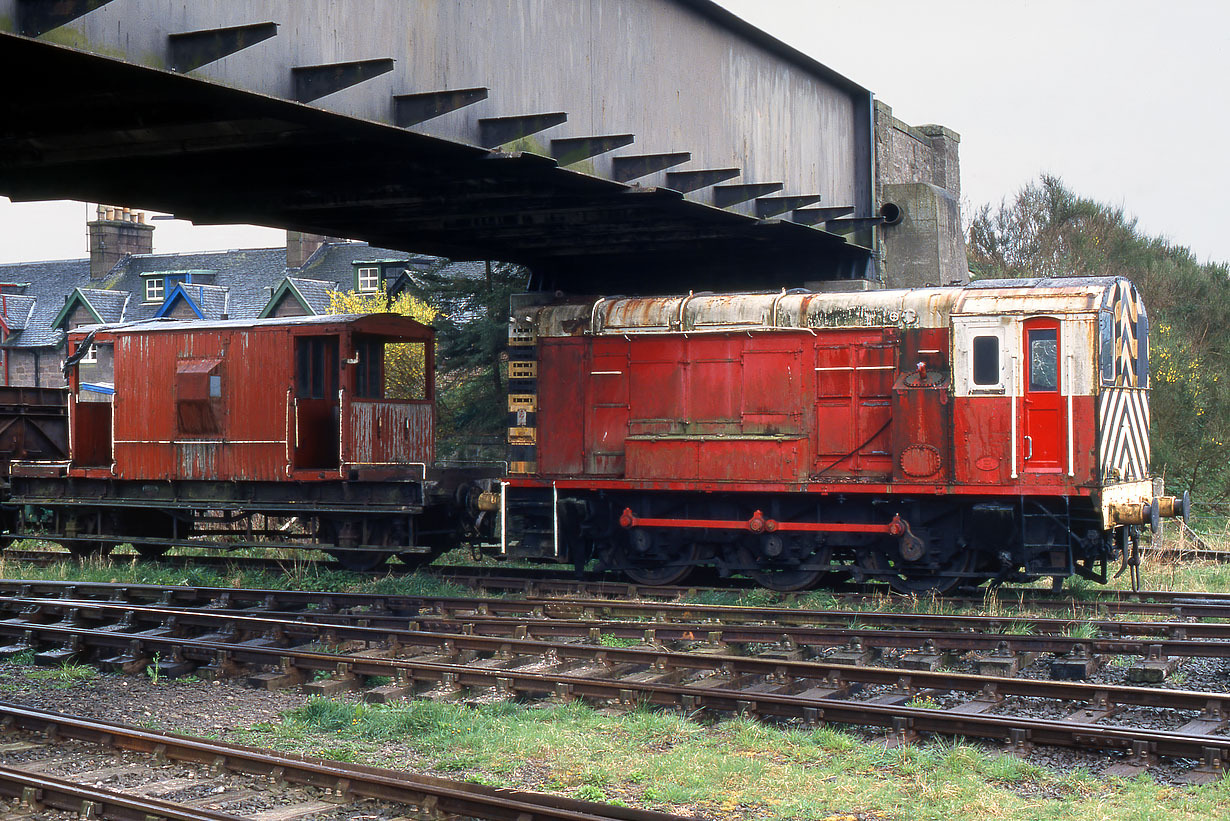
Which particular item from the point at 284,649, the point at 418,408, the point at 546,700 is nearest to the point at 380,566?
the point at 418,408

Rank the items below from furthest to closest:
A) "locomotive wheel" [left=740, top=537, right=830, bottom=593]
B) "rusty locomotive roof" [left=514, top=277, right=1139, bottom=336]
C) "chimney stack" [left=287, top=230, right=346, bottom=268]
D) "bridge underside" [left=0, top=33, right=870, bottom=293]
Answer: "chimney stack" [left=287, top=230, right=346, bottom=268] → "locomotive wheel" [left=740, top=537, right=830, bottom=593] → "rusty locomotive roof" [left=514, top=277, right=1139, bottom=336] → "bridge underside" [left=0, top=33, right=870, bottom=293]

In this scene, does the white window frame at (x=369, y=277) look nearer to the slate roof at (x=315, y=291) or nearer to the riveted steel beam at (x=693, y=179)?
the slate roof at (x=315, y=291)

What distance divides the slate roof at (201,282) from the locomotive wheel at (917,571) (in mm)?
30840

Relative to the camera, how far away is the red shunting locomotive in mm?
12602

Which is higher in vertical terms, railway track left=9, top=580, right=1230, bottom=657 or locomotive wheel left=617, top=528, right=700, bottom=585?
locomotive wheel left=617, top=528, right=700, bottom=585

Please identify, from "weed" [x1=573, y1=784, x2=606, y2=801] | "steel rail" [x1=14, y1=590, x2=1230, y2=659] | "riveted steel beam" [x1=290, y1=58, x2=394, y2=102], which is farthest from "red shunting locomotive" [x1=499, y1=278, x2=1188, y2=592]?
"weed" [x1=573, y1=784, x2=606, y2=801]

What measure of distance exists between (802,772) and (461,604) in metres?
6.64

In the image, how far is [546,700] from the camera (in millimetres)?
9172

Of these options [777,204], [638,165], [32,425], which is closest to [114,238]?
[32,425]

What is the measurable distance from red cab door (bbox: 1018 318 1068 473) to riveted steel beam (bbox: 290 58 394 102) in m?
7.43

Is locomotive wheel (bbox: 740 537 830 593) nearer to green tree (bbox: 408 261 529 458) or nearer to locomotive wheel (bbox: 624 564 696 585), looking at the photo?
locomotive wheel (bbox: 624 564 696 585)

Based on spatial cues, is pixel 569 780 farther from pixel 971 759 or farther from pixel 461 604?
pixel 461 604

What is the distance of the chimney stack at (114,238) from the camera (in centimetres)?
4994

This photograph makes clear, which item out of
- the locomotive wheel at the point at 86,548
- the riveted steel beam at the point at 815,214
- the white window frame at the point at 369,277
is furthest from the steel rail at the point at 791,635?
the white window frame at the point at 369,277
